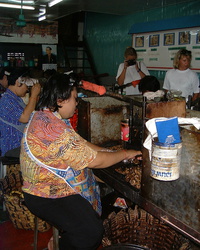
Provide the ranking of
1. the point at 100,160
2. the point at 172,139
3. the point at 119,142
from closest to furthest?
the point at 172,139
the point at 100,160
the point at 119,142

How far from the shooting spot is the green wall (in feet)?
17.5

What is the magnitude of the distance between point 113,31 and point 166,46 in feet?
8.10

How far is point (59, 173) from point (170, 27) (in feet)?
14.5

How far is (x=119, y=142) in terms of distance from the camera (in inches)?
106

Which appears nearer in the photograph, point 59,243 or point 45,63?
point 59,243

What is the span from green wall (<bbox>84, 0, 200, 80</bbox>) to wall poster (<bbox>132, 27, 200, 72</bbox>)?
0.85ft

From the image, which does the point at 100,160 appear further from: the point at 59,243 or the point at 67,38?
the point at 67,38

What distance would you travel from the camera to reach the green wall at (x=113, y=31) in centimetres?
533

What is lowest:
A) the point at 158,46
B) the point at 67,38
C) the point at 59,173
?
the point at 59,173

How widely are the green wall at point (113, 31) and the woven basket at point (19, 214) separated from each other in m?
4.03

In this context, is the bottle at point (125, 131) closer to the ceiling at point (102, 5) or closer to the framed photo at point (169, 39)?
the framed photo at point (169, 39)

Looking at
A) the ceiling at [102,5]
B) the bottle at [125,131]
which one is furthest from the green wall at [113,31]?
the bottle at [125,131]

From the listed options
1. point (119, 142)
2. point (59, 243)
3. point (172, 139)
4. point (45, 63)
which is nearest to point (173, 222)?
point (172, 139)

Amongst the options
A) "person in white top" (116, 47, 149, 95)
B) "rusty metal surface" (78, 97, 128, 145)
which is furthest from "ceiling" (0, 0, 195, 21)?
"rusty metal surface" (78, 97, 128, 145)
